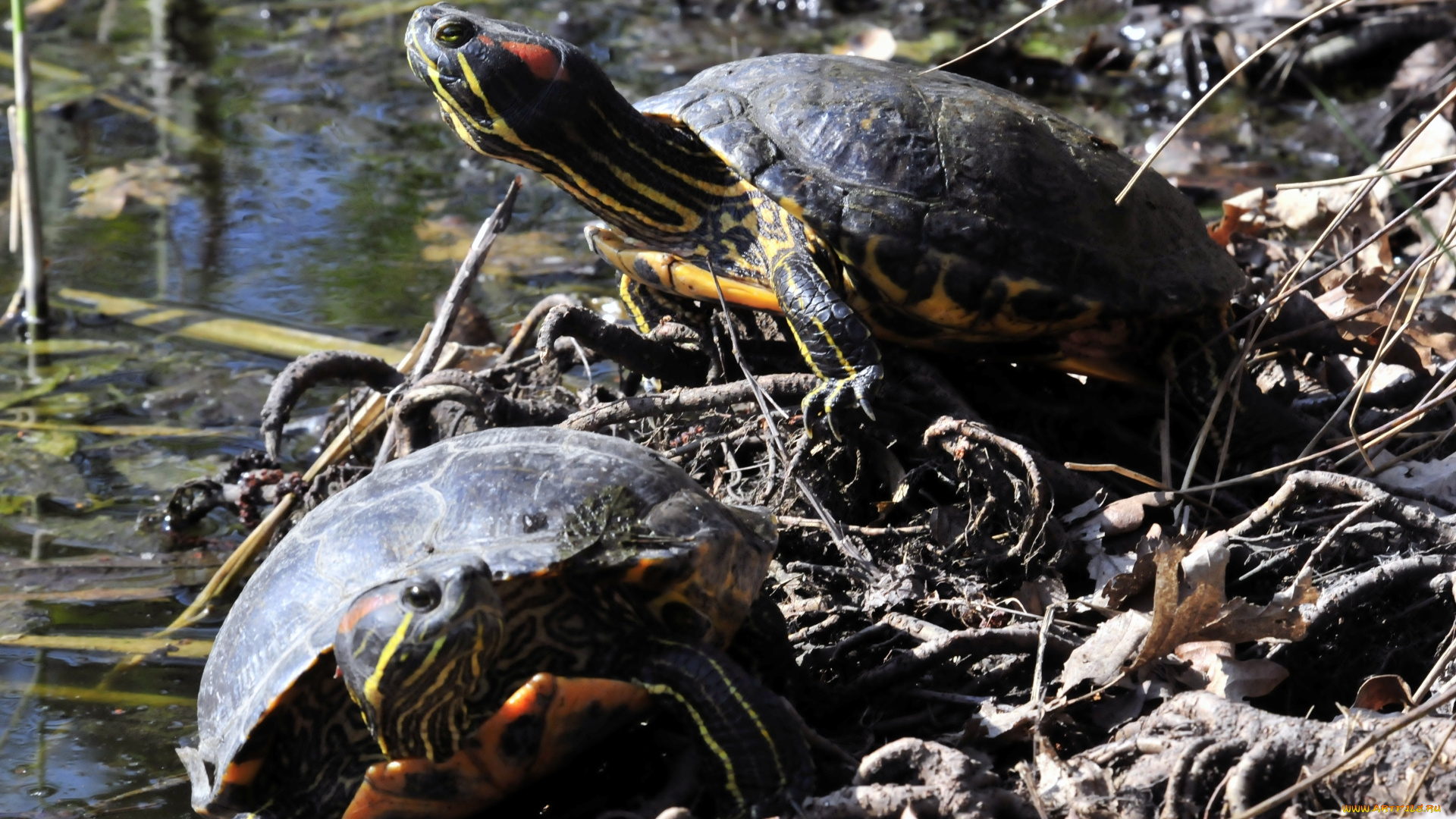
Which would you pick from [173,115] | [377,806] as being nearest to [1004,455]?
[377,806]

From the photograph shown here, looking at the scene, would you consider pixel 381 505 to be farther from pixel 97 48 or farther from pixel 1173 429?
pixel 97 48

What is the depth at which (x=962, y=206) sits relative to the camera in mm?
3391

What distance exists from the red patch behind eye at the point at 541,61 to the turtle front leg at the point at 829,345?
0.98 meters

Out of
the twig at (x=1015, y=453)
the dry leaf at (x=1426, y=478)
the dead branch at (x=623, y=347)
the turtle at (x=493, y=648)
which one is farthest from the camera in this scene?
the dead branch at (x=623, y=347)

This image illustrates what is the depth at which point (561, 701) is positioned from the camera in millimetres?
2461

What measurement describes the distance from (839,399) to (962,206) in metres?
0.63

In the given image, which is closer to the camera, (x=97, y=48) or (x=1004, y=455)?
(x=1004, y=455)

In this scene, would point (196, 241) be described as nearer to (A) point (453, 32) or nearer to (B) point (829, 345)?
(A) point (453, 32)

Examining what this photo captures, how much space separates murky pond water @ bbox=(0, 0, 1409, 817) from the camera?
12.0 ft

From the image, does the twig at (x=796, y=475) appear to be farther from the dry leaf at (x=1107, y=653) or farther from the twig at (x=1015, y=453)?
the dry leaf at (x=1107, y=653)

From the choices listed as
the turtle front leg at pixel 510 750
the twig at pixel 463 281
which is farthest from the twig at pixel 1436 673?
the twig at pixel 463 281

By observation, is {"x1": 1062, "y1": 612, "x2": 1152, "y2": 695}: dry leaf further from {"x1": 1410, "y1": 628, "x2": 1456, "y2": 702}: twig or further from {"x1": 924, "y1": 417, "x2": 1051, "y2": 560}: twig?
{"x1": 1410, "y1": 628, "x2": 1456, "y2": 702}: twig

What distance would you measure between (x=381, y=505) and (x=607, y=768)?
799 millimetres

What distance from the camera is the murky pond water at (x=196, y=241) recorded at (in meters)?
3.65
